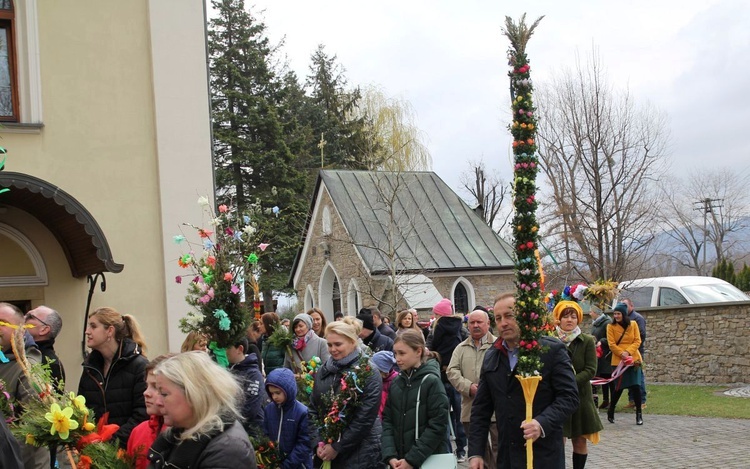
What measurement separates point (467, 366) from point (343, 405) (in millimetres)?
2894

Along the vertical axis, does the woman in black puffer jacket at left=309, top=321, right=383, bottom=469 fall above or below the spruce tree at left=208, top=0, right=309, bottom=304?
below

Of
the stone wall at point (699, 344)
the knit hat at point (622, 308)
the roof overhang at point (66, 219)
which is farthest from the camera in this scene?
the stone wall at point (699, 344)

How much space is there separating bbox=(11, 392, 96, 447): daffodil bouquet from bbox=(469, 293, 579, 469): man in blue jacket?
276 cm

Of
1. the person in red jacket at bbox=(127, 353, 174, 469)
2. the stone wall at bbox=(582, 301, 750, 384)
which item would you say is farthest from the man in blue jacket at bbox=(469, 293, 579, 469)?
the stone wall at bbox=(582, 301, 750, 384)

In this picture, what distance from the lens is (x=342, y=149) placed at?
→ 167ft

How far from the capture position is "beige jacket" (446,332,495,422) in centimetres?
943

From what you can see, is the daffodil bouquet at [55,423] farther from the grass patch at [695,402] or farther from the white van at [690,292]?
the white van at [690,292]

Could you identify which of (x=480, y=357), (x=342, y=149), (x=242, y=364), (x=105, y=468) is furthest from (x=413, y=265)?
(x=105, y=468)

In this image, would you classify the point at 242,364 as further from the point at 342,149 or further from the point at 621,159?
the point at 342,149

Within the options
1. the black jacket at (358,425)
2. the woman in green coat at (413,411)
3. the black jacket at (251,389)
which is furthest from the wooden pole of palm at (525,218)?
the black jacket at (251,389)

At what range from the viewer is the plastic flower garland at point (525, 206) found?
5.97 metres

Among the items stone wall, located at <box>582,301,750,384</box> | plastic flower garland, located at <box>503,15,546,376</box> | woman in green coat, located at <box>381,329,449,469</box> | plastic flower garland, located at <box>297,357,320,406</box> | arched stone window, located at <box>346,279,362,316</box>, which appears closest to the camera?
plastic flower garland, located at <box>503,15,546,376</box>

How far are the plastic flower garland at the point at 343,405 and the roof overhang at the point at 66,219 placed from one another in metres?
5.88

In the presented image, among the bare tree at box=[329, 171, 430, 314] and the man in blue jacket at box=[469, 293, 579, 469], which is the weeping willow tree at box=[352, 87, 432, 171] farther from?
the man in blue jacket at box=[469, 293, 579, 469]
